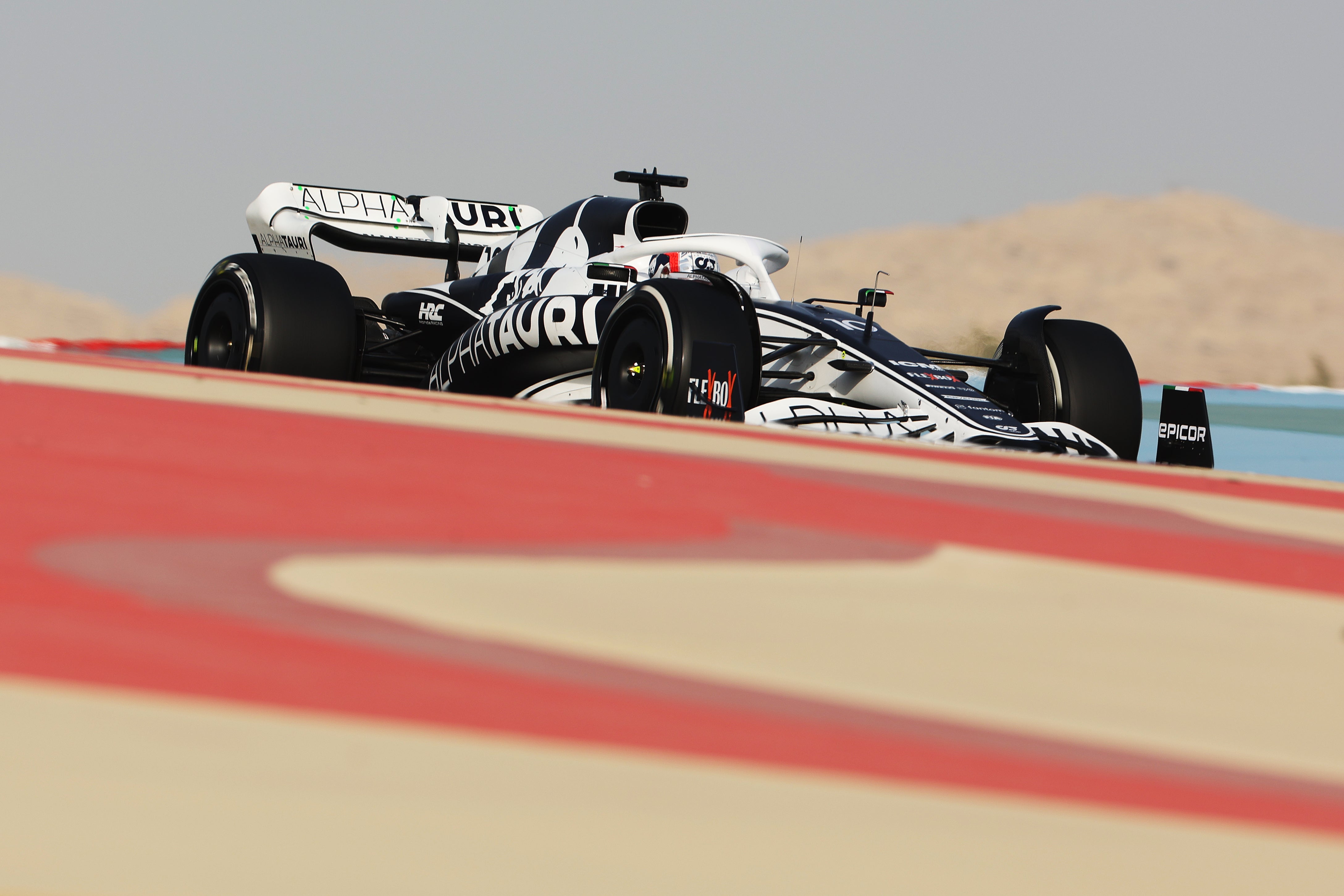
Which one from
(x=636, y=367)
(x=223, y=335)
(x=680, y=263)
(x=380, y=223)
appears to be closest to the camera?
(x=636, y=367)

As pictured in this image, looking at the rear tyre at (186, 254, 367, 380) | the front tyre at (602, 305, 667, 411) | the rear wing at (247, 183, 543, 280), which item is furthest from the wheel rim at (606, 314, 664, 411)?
the rear wing at (247, 183, 543, 280)

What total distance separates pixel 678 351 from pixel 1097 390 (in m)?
1.82

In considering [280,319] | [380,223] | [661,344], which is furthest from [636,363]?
[380,223]

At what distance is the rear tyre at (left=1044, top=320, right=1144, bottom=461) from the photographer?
4.57 meters

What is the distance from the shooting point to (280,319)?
4508 mm

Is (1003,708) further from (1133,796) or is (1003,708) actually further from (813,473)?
(813,473)

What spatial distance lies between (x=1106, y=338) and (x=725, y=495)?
397 centimetres

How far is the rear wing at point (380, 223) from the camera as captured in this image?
6.24 metres

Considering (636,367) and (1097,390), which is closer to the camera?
(636,367)

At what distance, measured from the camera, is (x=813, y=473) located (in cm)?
128

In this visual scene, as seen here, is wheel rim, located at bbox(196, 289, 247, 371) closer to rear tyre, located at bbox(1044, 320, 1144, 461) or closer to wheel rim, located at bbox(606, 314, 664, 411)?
wheel rim, located at bbox(606, 314, 664, 411)

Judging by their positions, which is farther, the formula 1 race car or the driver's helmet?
the driver's helmet

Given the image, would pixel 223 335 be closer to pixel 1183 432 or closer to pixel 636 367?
pixel 636 367

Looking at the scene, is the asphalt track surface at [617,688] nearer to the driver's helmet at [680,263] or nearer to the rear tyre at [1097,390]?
the rear tyre at [1097,390]
